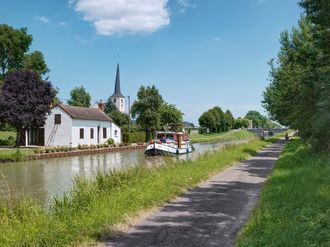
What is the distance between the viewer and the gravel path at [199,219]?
782 cm

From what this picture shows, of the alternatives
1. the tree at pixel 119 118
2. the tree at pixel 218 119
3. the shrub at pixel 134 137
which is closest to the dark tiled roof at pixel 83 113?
the shrub at pixel 134 137

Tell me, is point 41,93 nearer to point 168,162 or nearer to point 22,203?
point 168,162

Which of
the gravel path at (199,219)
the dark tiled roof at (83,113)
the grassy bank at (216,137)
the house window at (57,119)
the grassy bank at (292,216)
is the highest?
the dark tiled roof at (83,113)

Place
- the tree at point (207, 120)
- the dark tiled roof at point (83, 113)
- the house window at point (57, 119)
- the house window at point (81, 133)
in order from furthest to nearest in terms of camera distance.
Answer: the tree at point (207, 120) → the house window at point (81, 133) → the dark tiled roof at point (83, 113) → the house window at point (57, 119)

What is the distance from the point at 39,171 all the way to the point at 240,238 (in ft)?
74.1

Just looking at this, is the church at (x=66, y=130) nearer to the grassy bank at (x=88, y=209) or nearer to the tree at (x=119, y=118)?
the tree at (x=119, y=118)

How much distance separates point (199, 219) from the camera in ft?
31.1

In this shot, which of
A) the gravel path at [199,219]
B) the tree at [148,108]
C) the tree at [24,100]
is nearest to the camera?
the gravel path at [199,219]

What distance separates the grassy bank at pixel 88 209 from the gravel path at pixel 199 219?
1.41ft

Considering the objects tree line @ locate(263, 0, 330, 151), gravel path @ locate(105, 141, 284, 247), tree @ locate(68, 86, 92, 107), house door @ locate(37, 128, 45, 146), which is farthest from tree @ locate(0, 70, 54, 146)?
tree @ locate(68, 86, 92, 107)

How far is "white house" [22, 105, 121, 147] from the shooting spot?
5075cm

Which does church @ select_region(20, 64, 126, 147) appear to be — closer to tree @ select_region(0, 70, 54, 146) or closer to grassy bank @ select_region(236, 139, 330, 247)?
tree @ select_region(0, 70, 54, 146)

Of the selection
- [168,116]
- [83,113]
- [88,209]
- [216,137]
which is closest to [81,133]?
[83,113]

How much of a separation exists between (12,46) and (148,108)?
21969mm
